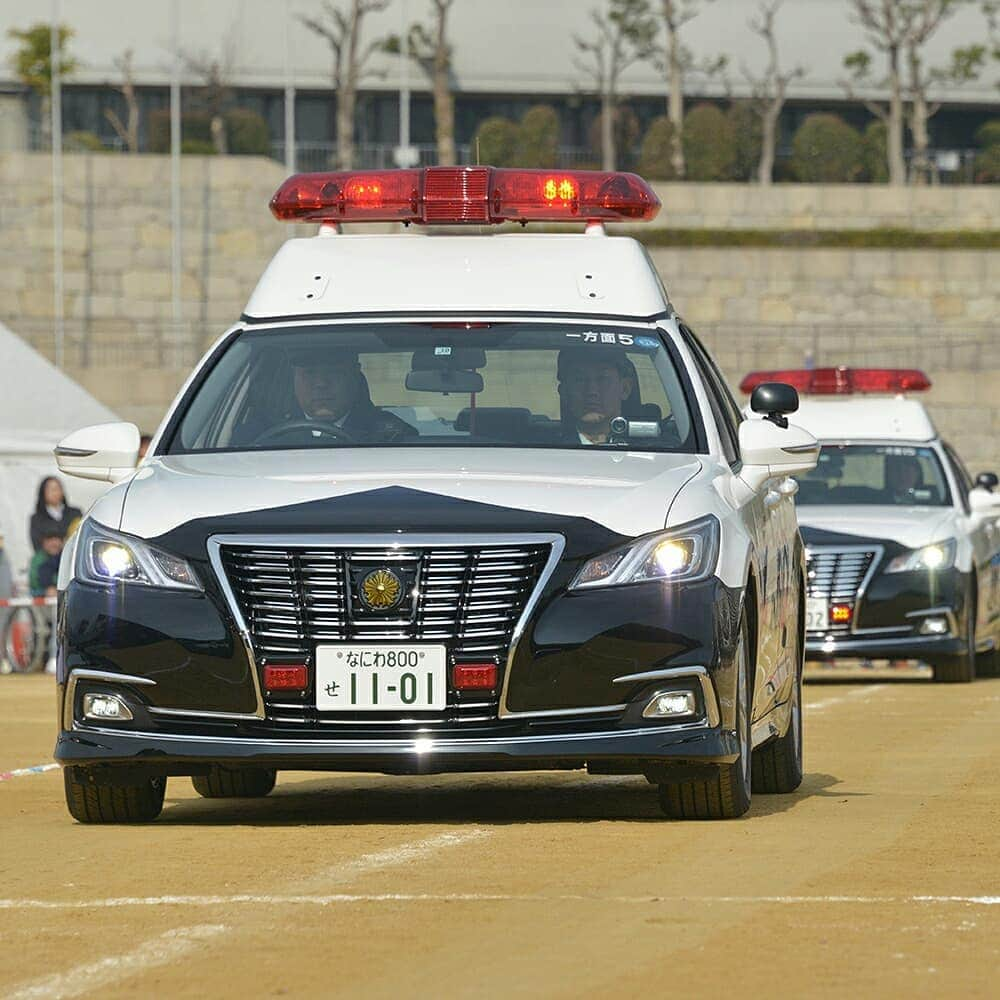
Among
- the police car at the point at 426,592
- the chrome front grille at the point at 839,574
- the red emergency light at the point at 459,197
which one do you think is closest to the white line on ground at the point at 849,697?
the chrome front grille at the point at 839,574

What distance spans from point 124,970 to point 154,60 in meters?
71.7

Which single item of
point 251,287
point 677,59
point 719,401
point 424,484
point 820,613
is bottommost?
point 820,613

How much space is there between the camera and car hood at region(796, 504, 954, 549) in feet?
74.6

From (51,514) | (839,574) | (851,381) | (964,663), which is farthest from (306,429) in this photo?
(51,514)

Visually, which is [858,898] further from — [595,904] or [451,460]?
[451,460]

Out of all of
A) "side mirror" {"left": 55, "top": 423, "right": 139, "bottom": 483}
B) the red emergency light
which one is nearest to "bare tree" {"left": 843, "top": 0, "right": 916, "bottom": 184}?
the red emergency light

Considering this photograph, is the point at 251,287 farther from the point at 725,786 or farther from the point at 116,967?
the point at 116,967

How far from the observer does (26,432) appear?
98.7ft

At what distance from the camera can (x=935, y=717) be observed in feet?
56.1

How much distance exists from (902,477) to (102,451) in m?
14.6

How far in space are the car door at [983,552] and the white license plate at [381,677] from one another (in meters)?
14.5

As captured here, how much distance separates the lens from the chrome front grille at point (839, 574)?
888 inches

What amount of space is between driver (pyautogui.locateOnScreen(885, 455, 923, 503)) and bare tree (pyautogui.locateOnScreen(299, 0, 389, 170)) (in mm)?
49594

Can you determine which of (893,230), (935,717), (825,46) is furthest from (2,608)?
(825,46)
